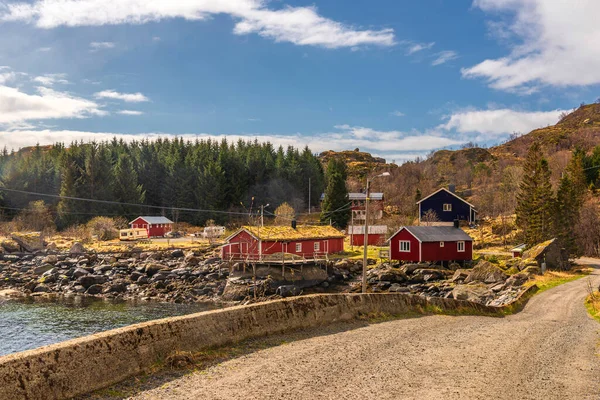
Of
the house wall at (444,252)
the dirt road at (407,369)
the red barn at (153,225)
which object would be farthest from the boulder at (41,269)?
the dirt road at (407,369)

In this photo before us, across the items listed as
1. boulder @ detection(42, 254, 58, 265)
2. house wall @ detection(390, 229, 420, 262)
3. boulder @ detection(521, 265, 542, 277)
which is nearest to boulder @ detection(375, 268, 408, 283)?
house wall @ detection(390, 229, 420, 262)

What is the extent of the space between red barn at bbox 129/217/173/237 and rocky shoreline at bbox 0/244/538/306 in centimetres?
2000

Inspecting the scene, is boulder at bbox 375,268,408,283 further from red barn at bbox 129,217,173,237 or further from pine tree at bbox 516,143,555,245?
red barn at bbox 129,217,173,237

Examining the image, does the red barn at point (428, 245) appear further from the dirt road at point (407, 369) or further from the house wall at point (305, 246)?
the dirt road at point (407, 369)

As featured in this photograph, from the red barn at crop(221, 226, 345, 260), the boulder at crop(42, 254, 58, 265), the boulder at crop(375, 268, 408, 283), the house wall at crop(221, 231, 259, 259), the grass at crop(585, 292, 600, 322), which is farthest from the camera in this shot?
the boulder at crop(42, 254, 58, 265)

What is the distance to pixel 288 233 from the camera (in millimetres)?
52344

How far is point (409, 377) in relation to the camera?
8.06m

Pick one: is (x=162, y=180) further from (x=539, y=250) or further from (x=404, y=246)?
(x=539, y=250)

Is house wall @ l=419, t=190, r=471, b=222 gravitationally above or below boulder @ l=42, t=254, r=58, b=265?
above

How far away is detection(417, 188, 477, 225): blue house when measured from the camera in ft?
214

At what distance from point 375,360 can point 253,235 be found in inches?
1617

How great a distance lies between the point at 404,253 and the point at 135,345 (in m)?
47.1

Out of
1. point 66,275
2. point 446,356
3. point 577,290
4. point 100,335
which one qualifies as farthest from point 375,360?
point 66,275

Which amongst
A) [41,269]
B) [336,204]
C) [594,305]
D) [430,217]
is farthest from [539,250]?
[41,269]
